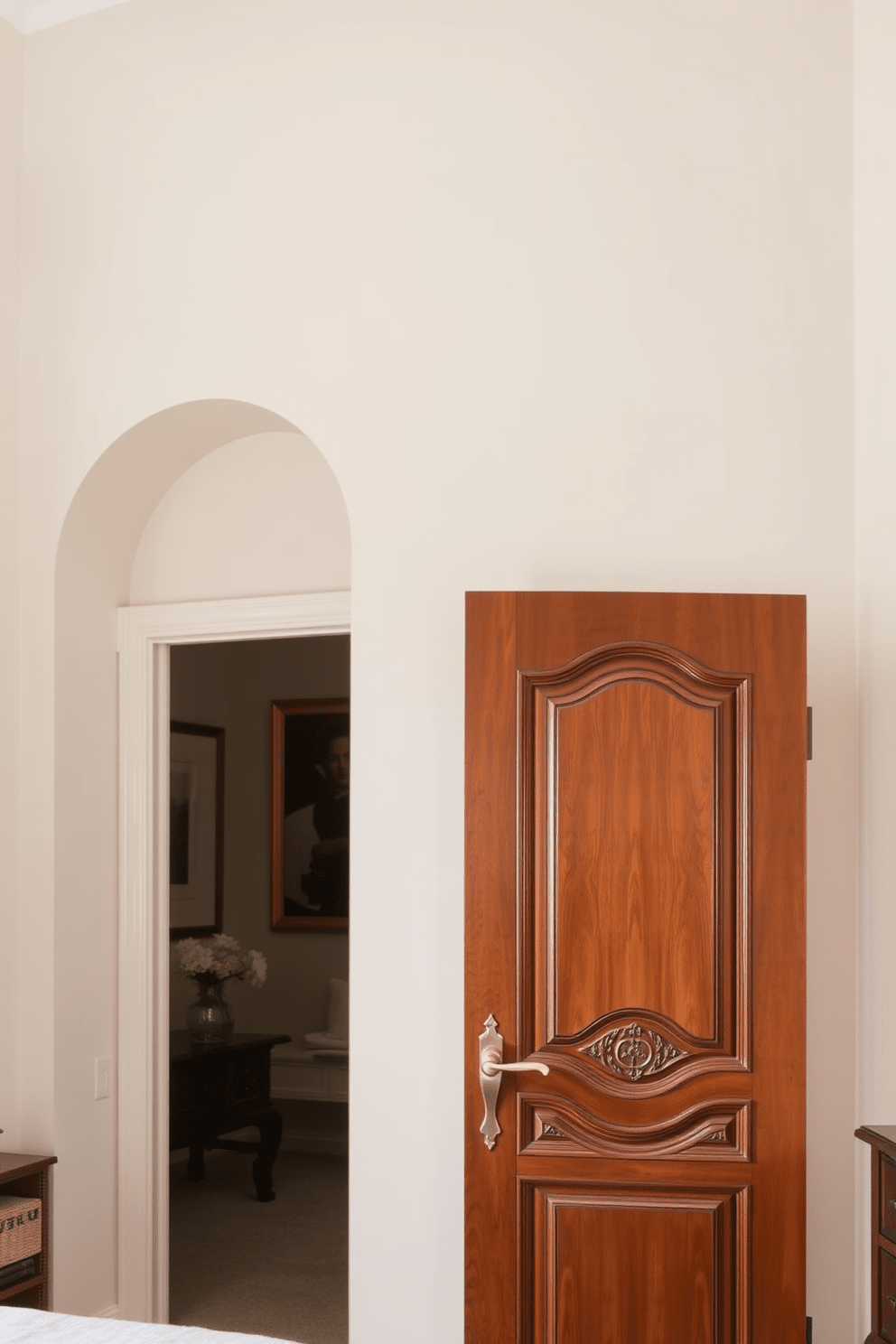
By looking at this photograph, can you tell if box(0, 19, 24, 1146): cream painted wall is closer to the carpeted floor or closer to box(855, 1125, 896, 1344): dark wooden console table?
the carpeted floor

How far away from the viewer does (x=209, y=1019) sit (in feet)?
17.9

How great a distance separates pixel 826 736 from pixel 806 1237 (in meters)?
1.21

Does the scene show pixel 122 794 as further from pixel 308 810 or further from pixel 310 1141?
pixel 310 1141

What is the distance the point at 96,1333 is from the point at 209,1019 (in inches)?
134

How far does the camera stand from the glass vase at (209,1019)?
5.43 m

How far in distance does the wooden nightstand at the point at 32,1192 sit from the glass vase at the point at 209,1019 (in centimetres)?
166

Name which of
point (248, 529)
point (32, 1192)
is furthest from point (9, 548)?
point (32, 1192)

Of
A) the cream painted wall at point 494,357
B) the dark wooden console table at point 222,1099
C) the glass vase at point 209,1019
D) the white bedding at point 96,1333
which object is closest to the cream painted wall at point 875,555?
the cream painted wall at point 494,357

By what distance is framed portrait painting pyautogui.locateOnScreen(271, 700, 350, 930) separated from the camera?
6645mm

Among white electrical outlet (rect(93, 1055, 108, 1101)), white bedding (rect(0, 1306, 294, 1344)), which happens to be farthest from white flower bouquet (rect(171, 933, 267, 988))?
white bedding (rect(0, 1306, 294, 1344))

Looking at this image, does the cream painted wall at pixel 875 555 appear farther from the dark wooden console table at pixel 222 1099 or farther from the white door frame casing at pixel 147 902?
the dark wooden console table at pixel 222 1099

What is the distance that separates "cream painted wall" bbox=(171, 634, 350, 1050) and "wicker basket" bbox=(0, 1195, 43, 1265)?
301 cm

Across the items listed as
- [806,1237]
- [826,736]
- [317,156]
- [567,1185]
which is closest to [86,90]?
[317,156]

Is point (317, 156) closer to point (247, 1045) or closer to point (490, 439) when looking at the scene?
point (490, 439)
